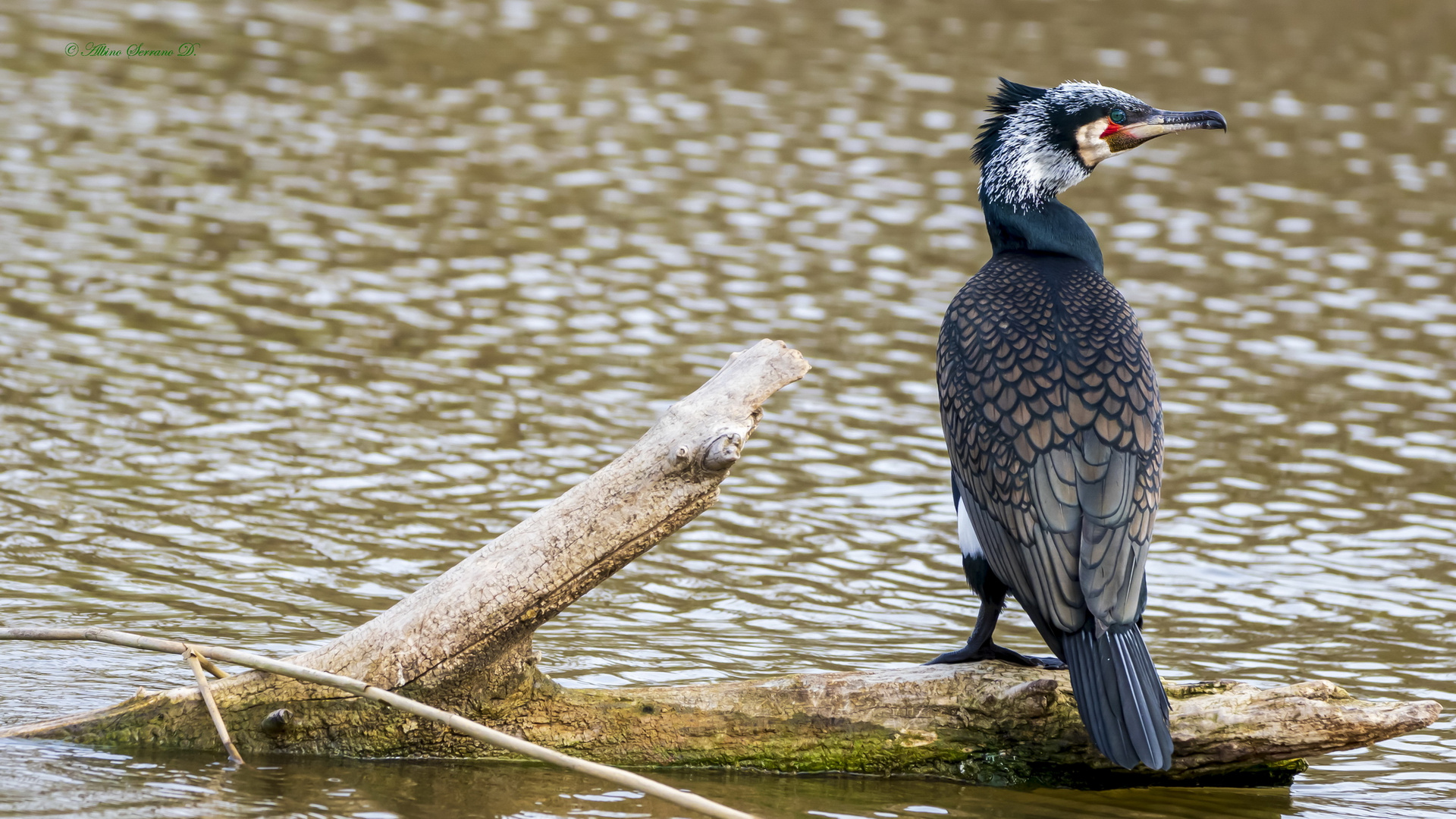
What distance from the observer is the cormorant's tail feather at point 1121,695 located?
4746 millimetres

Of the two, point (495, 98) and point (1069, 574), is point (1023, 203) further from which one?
point (495, 98)

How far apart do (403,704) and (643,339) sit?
6.18 m

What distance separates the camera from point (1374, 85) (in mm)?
18344

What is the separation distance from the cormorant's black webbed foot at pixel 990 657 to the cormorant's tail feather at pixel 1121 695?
477 mm

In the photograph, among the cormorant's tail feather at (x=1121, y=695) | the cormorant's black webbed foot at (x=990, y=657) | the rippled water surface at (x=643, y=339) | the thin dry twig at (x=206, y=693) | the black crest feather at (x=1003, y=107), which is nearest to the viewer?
the cormorant's tail feather at (x=1121, y=695)

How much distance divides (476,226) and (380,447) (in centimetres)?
424

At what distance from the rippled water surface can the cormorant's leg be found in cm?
42

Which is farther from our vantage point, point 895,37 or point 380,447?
point 895,37

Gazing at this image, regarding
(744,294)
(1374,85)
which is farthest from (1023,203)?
(1374,85)

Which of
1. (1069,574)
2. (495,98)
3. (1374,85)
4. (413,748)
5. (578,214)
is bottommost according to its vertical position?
(413,748)

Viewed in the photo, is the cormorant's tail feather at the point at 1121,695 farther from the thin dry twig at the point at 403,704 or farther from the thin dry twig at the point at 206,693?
the thin dry twig at the point at 206,693
